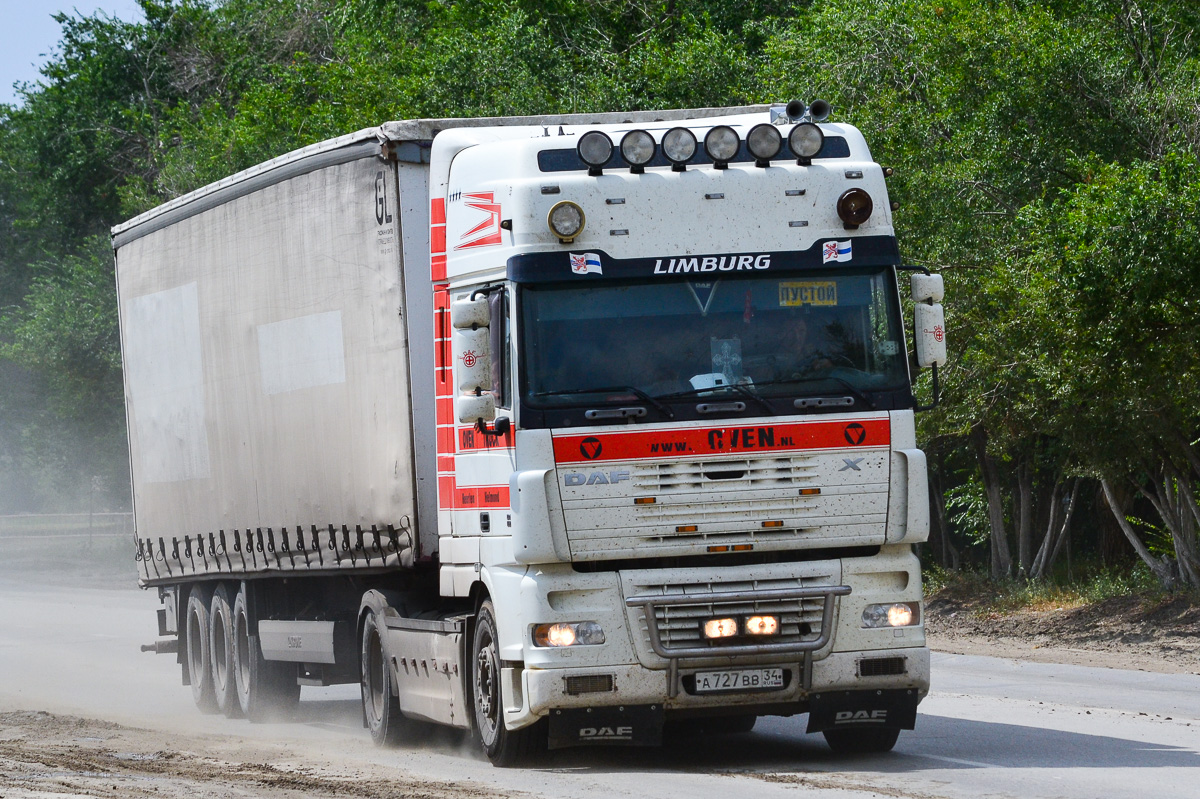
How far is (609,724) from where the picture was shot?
969 centimetres

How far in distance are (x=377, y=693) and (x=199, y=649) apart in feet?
15.1

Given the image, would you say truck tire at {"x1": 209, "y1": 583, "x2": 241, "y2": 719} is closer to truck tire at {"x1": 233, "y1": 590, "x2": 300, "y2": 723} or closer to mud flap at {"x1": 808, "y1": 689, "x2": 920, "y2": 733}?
truck tire at {"x1": 233, "y1": 590, "x2": 300, "y2": 723}

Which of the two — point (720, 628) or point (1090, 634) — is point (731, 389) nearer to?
point (720, 628)

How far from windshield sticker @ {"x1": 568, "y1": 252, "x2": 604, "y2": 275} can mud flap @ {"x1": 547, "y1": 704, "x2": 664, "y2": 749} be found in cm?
256

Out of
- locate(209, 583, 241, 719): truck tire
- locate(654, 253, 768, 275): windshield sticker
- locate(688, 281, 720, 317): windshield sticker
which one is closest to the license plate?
locate(688, 281, 720, 317): windshield sticker

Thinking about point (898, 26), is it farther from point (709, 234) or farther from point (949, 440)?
point (709, 234)

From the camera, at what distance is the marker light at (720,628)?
965cm

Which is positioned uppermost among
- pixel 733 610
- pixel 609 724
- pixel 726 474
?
pixel 726 474

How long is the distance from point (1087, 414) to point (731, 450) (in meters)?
Result: 10.7

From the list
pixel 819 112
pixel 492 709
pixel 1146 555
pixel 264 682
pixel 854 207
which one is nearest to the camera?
pixel 854 207

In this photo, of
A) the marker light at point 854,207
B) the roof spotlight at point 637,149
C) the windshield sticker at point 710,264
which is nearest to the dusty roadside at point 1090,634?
the marker light at point 854,207

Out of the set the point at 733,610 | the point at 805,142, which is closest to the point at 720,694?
the point at 733,610

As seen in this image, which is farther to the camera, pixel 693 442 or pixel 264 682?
pixel 264 682

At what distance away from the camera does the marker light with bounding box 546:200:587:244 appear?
9.77 meters
